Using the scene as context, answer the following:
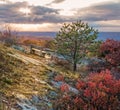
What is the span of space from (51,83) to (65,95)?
138 centimetres

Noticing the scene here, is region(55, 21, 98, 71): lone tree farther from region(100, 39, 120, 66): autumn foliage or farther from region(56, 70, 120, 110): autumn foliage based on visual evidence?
region(56, 70, 120, 110): autumn foliage

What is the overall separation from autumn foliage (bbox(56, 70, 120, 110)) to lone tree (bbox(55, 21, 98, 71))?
7.36m

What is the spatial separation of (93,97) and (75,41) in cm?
906

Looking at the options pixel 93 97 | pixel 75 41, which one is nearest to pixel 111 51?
pixel 75 41

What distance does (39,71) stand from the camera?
1310 centimetres

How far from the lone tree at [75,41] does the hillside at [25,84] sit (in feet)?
17.7

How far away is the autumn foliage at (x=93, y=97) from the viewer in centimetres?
1006

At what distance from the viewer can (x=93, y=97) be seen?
34.6 feet

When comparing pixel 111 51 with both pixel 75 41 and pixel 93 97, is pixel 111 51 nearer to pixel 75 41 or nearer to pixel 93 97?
pixel 75 41

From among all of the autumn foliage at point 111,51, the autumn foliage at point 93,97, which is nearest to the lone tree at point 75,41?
the autumn foliage at point 111,51

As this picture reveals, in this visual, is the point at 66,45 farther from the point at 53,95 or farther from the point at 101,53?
the point at 53,95

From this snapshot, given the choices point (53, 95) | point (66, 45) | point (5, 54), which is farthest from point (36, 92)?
point (66, 45)

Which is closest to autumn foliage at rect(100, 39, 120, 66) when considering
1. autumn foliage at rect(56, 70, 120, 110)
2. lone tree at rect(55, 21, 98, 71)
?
lone tree at rect(55, 21, 98, 71)

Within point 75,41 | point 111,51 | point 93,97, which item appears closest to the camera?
point 93,97
